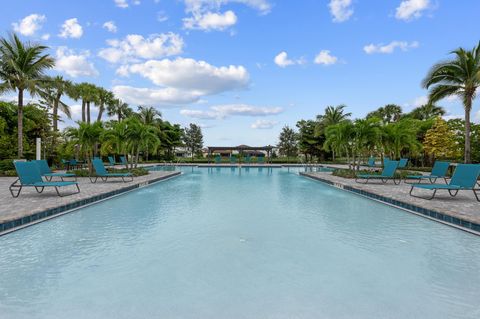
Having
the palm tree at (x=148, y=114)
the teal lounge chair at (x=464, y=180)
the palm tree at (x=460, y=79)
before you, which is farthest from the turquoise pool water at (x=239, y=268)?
the palm tree at (x=148, y=114)

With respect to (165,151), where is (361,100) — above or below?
above

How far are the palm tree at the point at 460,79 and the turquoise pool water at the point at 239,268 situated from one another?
42.6 feet

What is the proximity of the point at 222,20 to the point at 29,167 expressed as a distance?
1493 centimetres

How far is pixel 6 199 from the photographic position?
780cm

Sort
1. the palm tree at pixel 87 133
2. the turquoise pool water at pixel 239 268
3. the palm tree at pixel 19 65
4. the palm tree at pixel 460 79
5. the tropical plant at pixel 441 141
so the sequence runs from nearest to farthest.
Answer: the turquoise pool water at pixel 239 268
the palm tree at pixel 87 133
the palm tree at pixel 460 79
the palm tree at pixel 19 65
the tropical plant at pixel 441 141

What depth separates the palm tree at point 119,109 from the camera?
127ft

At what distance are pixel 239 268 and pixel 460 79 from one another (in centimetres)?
1800

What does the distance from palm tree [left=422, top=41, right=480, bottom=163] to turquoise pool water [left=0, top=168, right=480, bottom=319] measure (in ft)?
42.6

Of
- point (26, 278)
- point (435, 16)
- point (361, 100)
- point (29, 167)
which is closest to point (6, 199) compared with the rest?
point (29, 167)

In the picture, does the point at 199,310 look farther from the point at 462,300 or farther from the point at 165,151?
the point at 165,151

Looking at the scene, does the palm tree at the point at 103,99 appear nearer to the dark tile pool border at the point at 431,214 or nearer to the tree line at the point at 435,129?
the tree line at the point at 435,129

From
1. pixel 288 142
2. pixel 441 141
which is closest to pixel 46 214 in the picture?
pixel 441 141

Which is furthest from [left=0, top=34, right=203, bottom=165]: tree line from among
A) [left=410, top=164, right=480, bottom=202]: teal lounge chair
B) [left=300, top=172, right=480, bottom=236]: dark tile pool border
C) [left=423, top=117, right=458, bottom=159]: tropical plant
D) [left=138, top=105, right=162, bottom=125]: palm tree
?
A: [left=423, top=117, right=458, bottom=159]: tropical plant

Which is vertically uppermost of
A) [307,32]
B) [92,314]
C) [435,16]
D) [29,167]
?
[307,32]
